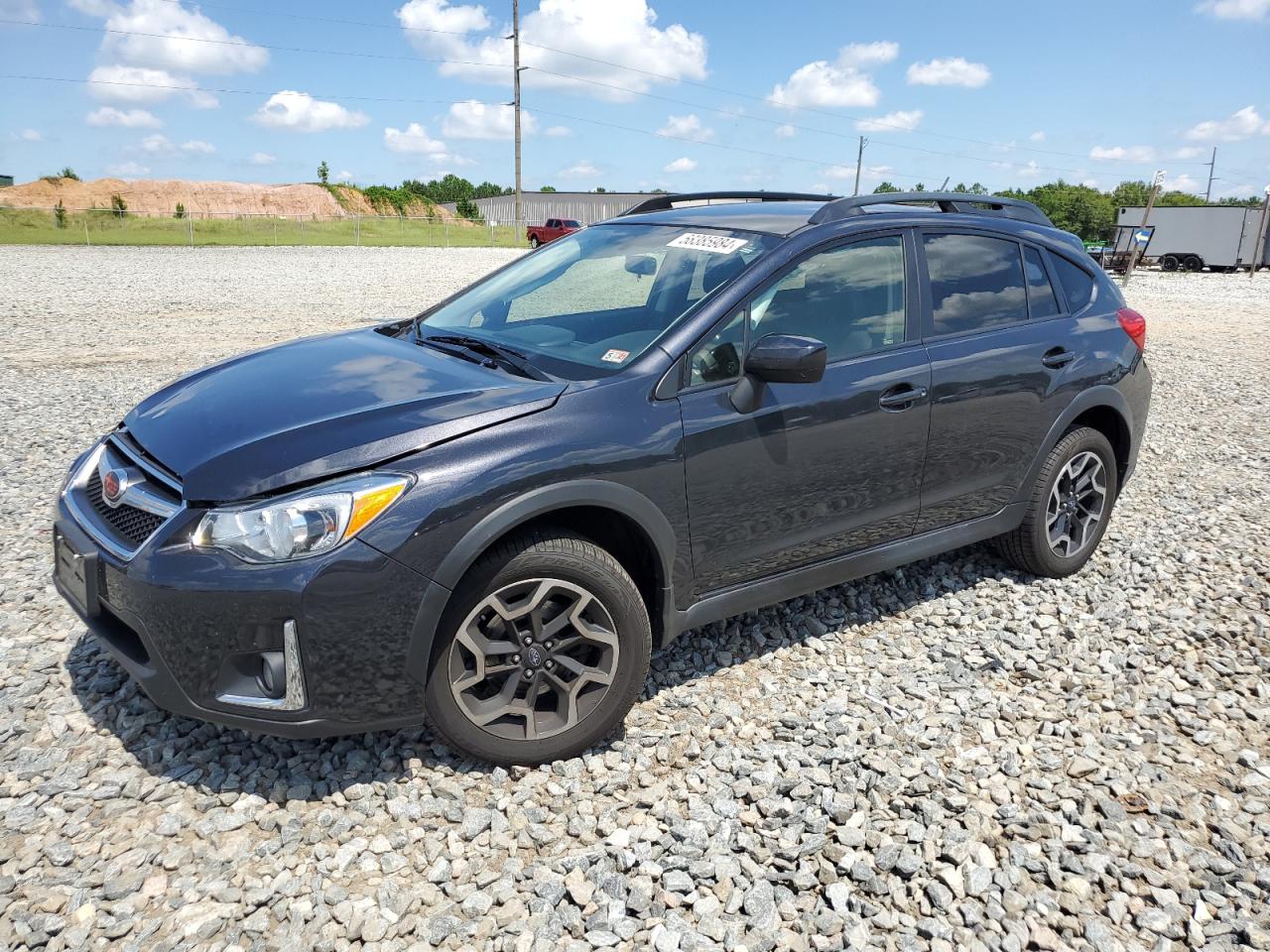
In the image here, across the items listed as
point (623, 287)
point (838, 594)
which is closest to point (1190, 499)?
point (838, 594)

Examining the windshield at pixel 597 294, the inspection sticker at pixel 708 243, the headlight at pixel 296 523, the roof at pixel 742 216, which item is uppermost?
the roof at pixel 742 216

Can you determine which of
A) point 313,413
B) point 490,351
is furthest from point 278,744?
point 490,351

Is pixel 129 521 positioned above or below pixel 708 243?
below

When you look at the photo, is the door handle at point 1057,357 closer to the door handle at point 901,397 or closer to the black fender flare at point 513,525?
the door handle at point 901,397

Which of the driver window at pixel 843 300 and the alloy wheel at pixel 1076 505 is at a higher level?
the driver window at pixel 843 300

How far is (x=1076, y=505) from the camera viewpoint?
15.8ft

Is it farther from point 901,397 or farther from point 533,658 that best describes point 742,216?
point 533,658

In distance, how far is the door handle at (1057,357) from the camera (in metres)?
4.37

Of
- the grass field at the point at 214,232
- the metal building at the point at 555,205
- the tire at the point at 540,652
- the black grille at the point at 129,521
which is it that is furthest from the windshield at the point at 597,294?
the metal building at the point at 555,205

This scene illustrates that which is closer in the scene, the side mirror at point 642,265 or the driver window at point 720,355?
the driver window at point 720,355

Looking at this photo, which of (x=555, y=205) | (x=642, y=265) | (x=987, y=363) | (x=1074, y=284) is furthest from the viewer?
(x=555, y=205)

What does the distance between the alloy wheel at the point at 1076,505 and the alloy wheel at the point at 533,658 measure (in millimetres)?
2707

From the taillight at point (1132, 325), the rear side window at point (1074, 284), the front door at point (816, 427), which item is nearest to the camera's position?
the front door at point (816, 427)

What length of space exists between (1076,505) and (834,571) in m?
1.78
